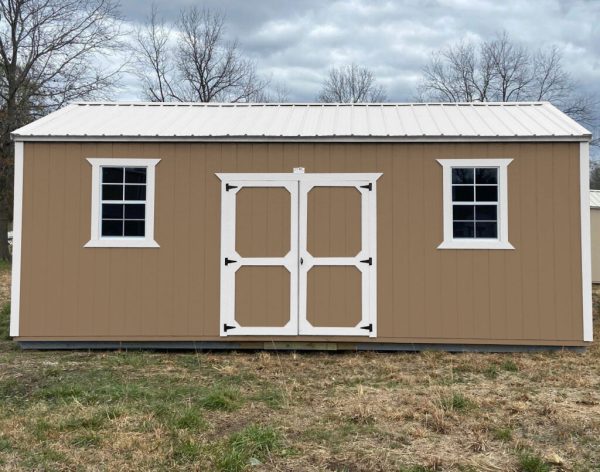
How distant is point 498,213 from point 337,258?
7.43ft

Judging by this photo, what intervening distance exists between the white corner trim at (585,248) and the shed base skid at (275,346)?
0.38 m

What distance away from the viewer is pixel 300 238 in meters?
7.32

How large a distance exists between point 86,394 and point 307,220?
3.50 metres

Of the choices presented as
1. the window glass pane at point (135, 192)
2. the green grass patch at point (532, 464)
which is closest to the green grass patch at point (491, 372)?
the green grass patch at point (532, 464)

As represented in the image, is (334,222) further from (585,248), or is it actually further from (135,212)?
(585,248)

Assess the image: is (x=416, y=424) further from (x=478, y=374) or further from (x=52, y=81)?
(x=52, y=81)

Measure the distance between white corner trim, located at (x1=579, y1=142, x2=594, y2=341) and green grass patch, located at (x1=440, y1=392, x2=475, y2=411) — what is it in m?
3.08

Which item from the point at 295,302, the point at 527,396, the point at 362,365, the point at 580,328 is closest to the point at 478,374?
the point at 527,396

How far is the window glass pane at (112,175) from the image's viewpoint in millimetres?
7426

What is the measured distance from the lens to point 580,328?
7.14 metres

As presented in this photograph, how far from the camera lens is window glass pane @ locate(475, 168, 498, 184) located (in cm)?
731

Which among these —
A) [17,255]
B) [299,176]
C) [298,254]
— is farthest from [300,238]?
[17,255]

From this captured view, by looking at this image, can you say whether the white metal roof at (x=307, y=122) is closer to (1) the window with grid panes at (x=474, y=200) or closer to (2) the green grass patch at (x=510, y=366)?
(1) the window with grid panes at (x=474, y=200)

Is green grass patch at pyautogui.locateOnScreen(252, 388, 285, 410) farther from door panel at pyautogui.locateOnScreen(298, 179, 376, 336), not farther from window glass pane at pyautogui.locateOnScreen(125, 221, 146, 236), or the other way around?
window glass pane at pyautogui.locateOnScreen(125, 221, 146, 236)
